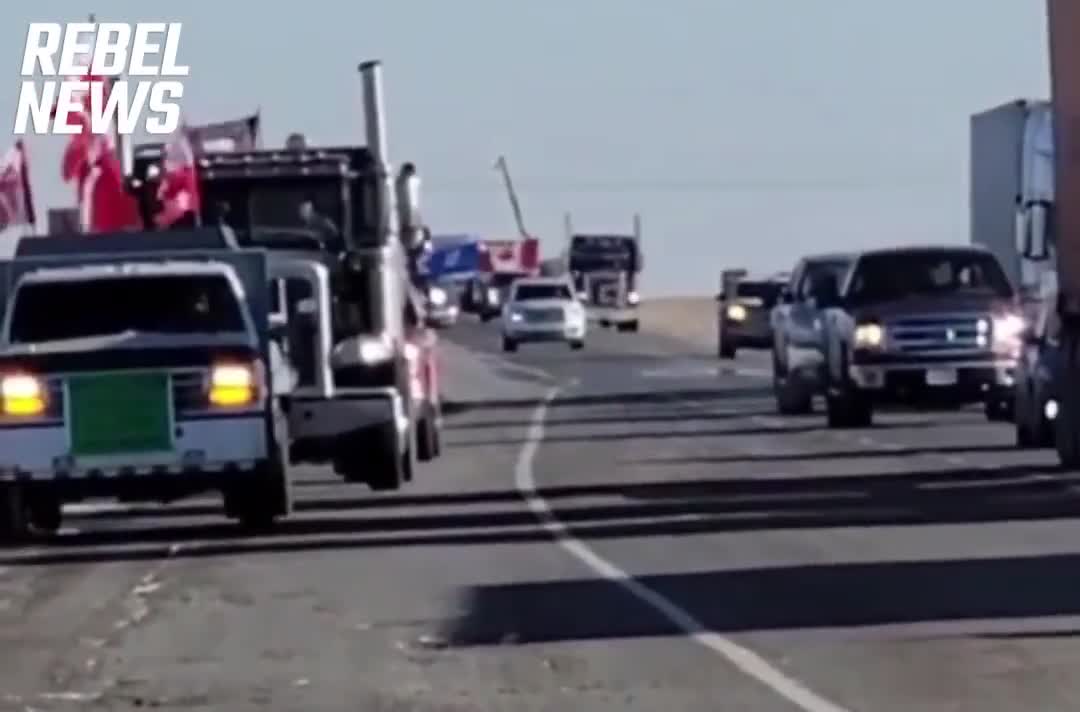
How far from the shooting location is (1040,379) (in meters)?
33.5

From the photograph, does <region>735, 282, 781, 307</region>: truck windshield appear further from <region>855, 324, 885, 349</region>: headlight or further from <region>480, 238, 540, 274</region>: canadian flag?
<region>480, 238, 540, 274</region>: canadian flag

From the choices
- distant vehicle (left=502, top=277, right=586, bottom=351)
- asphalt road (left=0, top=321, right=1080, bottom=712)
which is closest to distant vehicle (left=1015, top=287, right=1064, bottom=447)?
asphalt road (left=0, top=321, right=1080, bottom=712)

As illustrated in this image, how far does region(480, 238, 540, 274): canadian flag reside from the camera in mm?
127875

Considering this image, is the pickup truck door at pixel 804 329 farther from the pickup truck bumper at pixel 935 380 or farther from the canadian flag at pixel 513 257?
the canadian flag at pixel 513 257

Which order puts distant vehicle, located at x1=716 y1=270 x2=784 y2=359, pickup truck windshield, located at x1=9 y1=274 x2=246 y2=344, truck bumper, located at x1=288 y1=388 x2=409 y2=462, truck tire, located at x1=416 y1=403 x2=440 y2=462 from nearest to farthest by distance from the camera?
pickup truck windshield, located at x1=9 y1=274 x2=246 y2=344
truck bumper, located at x1=288 y1=388 x2=409 y2=462
truck tire, located at x1=416 y1=403 x2=440 y2=462
distant vehicle, located at x1=716 y1=270 x2=784 y2=359

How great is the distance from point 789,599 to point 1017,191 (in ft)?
68.3

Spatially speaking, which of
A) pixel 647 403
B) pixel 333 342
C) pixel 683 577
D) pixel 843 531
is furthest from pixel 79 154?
pixel 647 403

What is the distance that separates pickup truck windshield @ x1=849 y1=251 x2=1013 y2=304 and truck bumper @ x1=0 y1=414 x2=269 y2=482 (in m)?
17.1

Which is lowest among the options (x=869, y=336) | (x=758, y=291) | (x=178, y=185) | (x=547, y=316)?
(x=547, y=316)

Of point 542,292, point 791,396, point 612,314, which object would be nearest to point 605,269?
point 612,314

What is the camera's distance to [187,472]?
82.5 ft

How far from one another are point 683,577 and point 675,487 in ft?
30.0

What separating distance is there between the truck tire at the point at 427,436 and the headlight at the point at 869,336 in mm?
6180

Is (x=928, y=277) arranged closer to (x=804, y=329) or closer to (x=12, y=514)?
(x=804, y=329)
